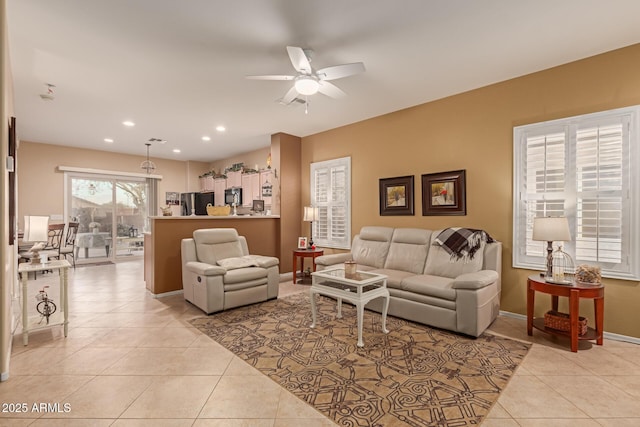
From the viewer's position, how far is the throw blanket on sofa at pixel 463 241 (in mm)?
3564

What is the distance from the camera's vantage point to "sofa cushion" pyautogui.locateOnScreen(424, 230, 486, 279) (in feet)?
11.5

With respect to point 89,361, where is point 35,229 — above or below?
above

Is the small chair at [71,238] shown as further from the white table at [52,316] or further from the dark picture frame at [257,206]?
the white table at [52,316]

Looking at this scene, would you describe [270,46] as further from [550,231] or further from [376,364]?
[550,231]

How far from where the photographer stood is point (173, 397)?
6.69 ft

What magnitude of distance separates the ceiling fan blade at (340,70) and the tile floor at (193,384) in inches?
105

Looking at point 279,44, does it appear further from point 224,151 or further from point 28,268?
point 224,151

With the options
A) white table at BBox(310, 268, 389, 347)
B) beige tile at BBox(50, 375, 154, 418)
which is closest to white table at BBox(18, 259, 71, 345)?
beige tile at BBox(50, 375, 154, 418)

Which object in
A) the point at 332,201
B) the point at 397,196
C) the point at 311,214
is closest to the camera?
the point at 397,196

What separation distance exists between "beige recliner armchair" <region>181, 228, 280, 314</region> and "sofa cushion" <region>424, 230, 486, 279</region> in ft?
7.04

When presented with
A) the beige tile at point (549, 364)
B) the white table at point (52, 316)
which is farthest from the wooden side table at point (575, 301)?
the white table at point (52, 316)

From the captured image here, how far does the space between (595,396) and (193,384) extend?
2841 millimetres

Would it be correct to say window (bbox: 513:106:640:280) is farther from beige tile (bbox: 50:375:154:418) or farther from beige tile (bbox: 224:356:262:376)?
beige tile (bbox: 50:375:154:418)

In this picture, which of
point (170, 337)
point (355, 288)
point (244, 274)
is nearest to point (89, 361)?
point (170, 337)
